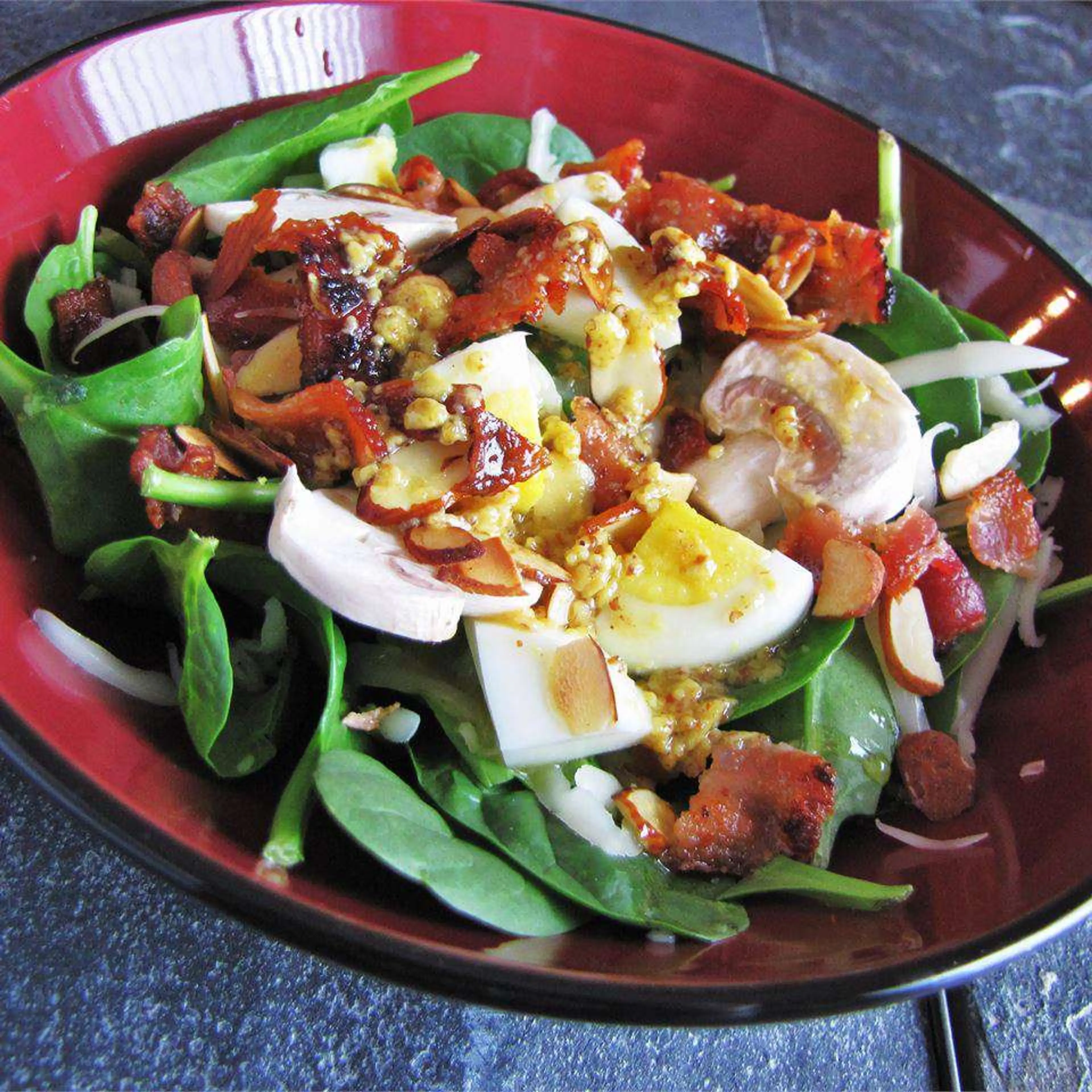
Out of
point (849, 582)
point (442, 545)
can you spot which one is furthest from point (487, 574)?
point (849, 582)

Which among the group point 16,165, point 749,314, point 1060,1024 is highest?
point 16,165

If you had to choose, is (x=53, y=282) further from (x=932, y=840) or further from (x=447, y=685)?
(x=932, y=840)

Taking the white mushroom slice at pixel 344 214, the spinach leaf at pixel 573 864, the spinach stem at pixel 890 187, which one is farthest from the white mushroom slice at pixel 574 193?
the spinach leaf at pixel 573 864

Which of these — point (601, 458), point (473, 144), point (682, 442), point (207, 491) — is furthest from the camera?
point (473, 144)

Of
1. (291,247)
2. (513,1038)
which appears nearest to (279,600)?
(291,247)

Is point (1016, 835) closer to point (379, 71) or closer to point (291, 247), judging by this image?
point (291, 247)

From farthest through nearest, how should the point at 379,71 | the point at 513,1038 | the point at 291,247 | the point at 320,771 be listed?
the point at 379,71 → the point at 291,247 → the point at 513,1038 → the point at 320,771
